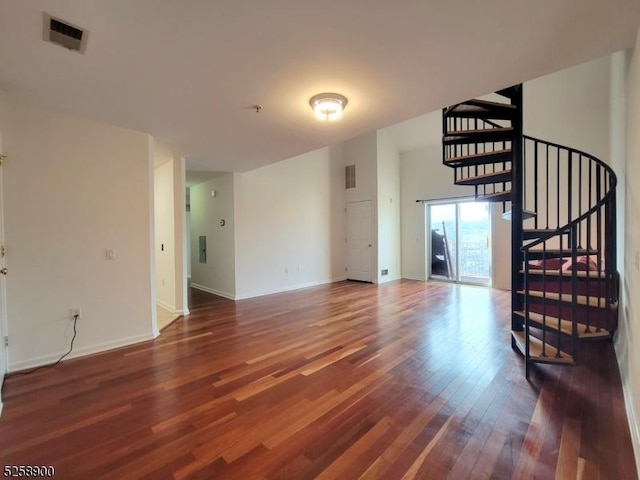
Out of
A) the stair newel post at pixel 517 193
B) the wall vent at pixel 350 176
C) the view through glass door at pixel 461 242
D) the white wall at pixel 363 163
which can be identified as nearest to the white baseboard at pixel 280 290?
the white wall at pixel 363 163

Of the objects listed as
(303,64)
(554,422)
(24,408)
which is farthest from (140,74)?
(554,422)

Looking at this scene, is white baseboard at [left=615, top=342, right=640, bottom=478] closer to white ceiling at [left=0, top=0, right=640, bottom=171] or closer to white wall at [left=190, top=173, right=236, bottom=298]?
white ceiling at [left=0, top=0, right=640, bottom=171]

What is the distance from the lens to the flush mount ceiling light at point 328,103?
7.96ft

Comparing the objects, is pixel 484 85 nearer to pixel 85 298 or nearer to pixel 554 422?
pixel 554 422

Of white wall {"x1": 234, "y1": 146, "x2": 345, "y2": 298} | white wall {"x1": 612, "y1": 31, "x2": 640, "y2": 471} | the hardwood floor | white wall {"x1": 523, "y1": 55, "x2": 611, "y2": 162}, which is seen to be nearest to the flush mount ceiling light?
white wall {"x1": 612, "y1": 31, "x2": 640, "y2": 471}

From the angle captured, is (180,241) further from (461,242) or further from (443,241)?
(461,242)

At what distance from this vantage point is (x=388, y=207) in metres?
7.26

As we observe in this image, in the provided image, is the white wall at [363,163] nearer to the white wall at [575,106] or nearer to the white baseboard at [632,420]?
the white wall at [575,106]

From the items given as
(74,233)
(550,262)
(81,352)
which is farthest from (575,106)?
(81,352)

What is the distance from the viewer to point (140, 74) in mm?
2090

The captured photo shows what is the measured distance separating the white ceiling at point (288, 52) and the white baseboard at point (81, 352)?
2.34m

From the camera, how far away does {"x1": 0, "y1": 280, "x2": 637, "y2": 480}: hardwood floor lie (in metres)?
1.55

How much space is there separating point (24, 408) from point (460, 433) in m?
3.01

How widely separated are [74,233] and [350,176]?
580 cm
